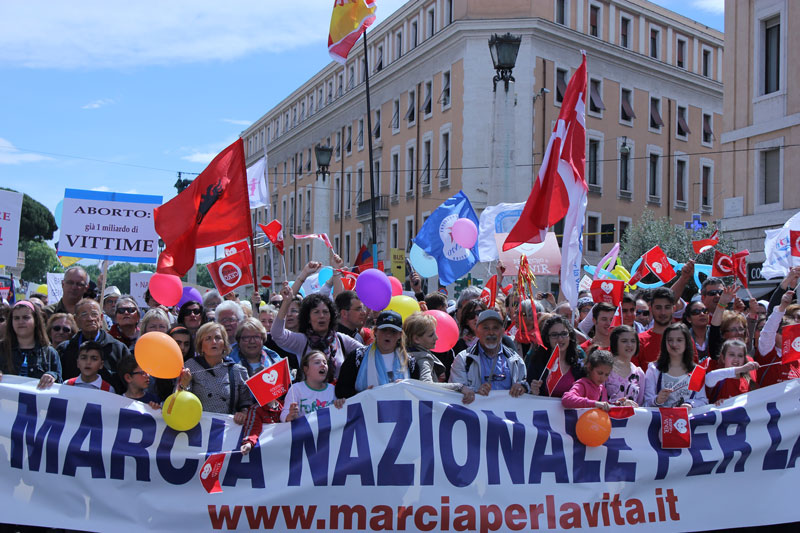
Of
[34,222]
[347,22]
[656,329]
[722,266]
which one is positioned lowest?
[656,329]

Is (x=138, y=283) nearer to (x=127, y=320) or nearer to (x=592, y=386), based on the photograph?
(x=127, y=320)

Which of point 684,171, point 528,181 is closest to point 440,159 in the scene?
point 528,181

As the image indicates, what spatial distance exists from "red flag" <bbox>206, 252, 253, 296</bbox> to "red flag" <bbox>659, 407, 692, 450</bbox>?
4.28 m

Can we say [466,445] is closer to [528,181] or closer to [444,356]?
[444,356]

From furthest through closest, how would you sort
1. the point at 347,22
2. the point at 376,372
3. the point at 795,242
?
the point at 347,22, the point at 795,242, the point at 376,372

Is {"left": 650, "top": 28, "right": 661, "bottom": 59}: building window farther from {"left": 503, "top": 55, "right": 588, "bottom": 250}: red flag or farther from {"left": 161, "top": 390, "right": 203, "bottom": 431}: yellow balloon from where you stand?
{"left": 161, "top": 390, "right": 203, "bottom": 431}: yellow balloon

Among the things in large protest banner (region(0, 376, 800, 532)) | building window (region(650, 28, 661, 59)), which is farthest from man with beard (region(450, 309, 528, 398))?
building window (region(650, 28, 661, 59))

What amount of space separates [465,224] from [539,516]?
5.43m

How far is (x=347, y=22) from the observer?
12234 mm

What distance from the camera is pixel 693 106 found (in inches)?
1608

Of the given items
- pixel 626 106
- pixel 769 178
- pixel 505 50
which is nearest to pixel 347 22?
pixel 505 50

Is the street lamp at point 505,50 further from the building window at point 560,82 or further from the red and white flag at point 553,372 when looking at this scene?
the building window at point 560,82

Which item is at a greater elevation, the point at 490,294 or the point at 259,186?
the point at 259,186

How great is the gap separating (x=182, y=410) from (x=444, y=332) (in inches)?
85.8
